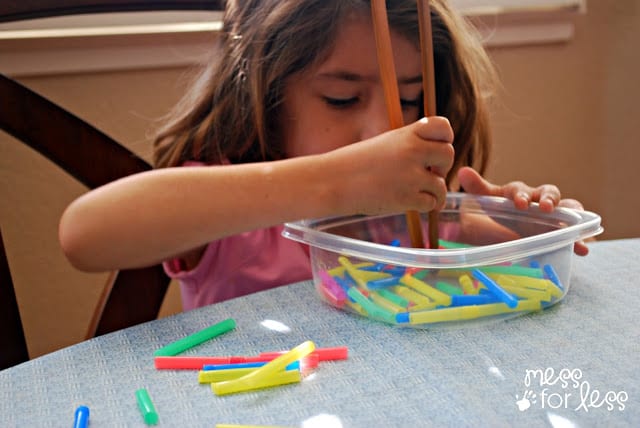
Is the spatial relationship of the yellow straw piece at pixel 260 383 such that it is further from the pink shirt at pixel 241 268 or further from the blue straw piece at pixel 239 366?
the pink shirt at pixel 241 268

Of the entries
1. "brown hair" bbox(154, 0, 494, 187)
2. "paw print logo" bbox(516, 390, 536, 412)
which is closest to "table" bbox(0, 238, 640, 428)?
"paw print logo" bbox(516, 390, 536, 412)

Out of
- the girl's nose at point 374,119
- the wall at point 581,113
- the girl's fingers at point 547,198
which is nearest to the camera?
the girl's fingers at point 547,198

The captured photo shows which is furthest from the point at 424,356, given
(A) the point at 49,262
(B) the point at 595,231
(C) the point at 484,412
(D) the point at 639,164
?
(D) the point at 639,164

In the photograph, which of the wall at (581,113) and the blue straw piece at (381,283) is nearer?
the blue straw piece at (381,283)

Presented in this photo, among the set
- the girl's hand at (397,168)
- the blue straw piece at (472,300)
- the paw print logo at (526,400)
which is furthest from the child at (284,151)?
the paw print logo at (526,400)

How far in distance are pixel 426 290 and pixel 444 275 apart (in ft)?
0.13

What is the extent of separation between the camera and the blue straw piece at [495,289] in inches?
20.1

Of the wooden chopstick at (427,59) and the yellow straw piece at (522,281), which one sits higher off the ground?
the wooden chopstick at (427,59)

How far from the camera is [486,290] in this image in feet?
1.75

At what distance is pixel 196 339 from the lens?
19.6 inches

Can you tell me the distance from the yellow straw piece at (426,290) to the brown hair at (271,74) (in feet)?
1.12

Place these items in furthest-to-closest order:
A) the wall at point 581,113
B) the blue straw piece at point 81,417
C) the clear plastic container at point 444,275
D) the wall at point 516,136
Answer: the wall at point 581,113, the wall at point 516,136, the clear plastic container at point 444,275, the blue straw piece at point 81,417

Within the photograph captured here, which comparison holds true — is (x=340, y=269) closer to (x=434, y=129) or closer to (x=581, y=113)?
(x=434, y=129)

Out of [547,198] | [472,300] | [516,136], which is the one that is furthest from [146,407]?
[516,136]
